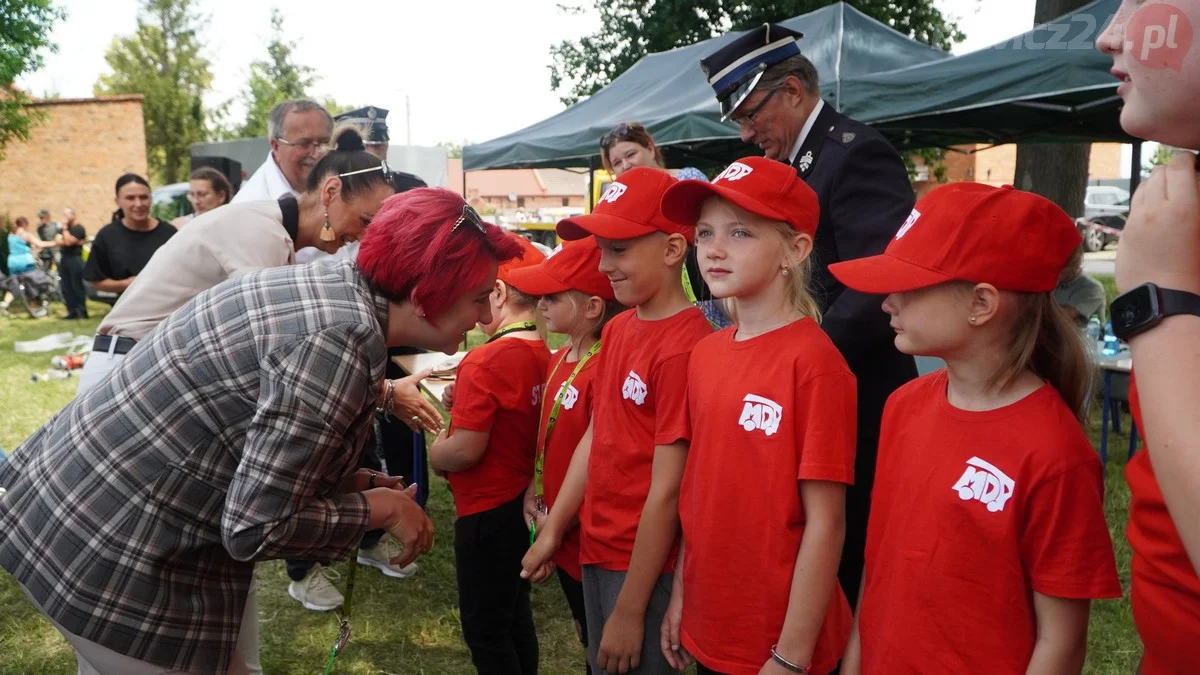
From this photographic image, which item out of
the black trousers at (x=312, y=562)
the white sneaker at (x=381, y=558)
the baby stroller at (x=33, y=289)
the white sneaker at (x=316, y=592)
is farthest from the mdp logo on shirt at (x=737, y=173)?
the baby stroller at (x=33, y=289)

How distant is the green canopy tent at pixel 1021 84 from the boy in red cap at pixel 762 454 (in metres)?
3.01

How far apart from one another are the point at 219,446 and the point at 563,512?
3.28 ft

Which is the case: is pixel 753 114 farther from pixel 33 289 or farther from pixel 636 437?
pixel 33 289

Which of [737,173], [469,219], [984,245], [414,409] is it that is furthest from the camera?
[414,409]

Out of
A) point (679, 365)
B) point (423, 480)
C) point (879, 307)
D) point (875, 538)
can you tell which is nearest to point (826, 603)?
point (875, 538)

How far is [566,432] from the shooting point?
263 cm

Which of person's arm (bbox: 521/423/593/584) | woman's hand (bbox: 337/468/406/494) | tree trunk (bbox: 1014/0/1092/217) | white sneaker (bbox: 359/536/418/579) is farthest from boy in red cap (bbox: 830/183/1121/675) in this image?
tree trunk (bbox: 1014/0/1092/217)

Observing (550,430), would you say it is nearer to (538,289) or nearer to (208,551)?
(538,289)

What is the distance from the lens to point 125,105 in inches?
1064

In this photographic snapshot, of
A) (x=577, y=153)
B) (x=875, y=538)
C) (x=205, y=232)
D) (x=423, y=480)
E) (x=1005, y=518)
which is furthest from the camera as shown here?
(x=577, y=153)

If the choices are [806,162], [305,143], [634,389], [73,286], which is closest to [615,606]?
[634,389]

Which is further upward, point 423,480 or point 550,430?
point 550,430

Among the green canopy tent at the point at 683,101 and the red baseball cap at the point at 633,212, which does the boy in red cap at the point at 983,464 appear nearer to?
the red baseball cap at the point at 633,212

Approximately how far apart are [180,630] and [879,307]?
179cm
